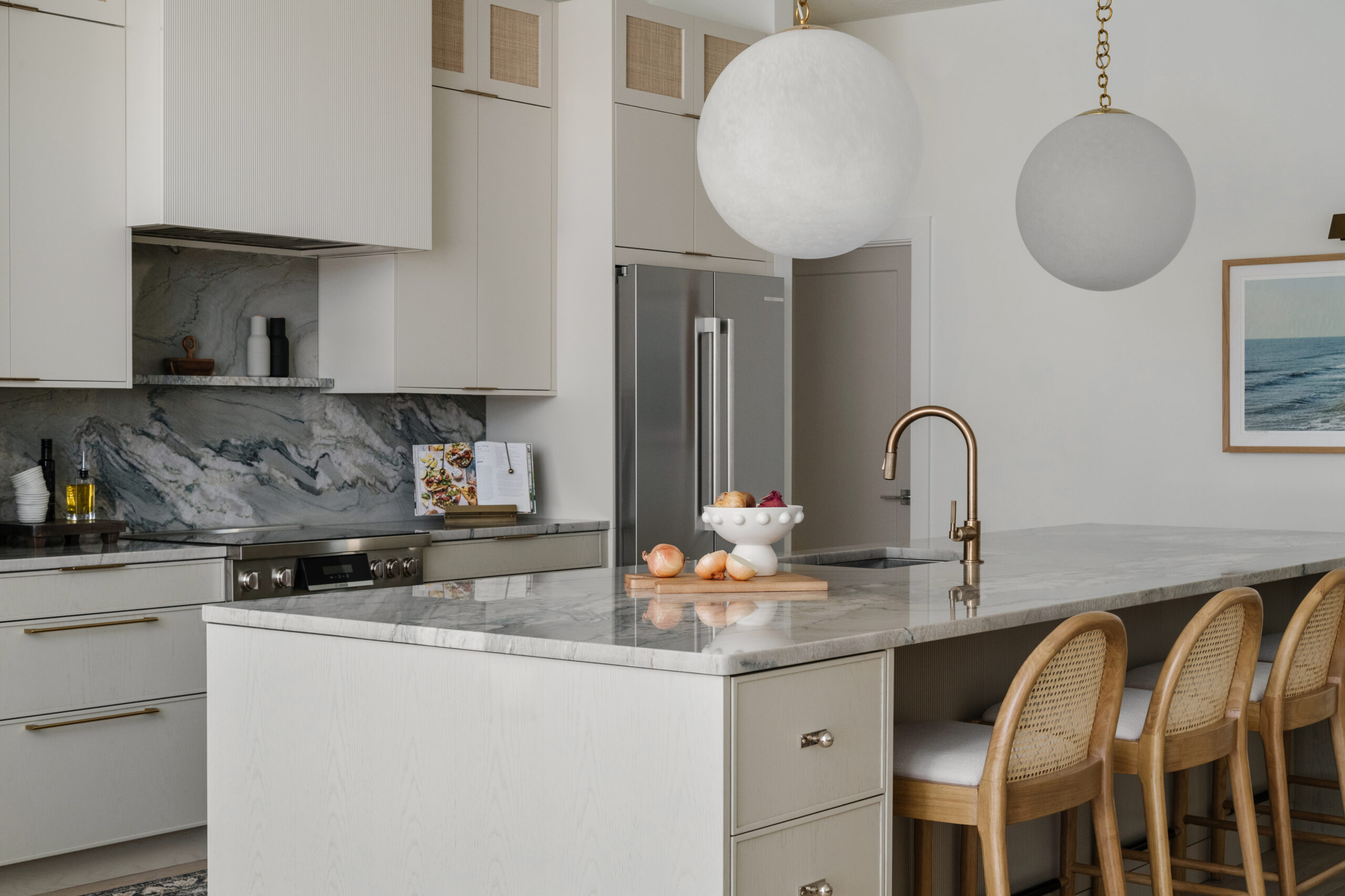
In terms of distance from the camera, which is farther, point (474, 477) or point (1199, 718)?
point (474, 477)

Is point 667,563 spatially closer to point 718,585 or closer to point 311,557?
point 718,585

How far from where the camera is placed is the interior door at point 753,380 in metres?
5.37

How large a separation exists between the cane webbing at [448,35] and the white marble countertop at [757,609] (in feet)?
8.28

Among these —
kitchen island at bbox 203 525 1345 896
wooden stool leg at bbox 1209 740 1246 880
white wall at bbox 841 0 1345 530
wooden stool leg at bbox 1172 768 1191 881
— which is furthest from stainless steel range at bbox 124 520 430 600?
white wall at bbox 841 0 1345 530

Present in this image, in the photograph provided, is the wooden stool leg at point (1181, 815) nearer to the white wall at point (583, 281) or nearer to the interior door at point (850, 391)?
the white wall at point (583, 281)

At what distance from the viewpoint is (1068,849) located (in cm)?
314

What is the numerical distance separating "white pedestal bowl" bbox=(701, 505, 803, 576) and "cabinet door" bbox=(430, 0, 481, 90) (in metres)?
2.66

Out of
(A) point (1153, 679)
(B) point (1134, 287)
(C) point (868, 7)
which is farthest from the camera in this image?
(C) point (868, 7)

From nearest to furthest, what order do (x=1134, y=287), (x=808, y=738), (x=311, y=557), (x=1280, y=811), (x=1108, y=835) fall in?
1. (x=808, y=738)
2. (x=1108, y=835)
3. (x=1280, y=811)
4. (x=311, y=557)
5. (x=1134, y=287)

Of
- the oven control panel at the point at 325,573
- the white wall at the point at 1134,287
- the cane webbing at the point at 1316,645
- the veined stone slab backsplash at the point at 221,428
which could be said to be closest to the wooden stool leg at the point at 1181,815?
the cane webbing at the point at 1316,645

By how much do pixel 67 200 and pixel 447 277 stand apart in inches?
53.7

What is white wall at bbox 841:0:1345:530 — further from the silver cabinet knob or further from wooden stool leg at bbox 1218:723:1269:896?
the silver cabinet knob

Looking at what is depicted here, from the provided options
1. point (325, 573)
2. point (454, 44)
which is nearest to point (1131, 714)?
point (325, 573)

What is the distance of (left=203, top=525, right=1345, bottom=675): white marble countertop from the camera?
2.04 metres
